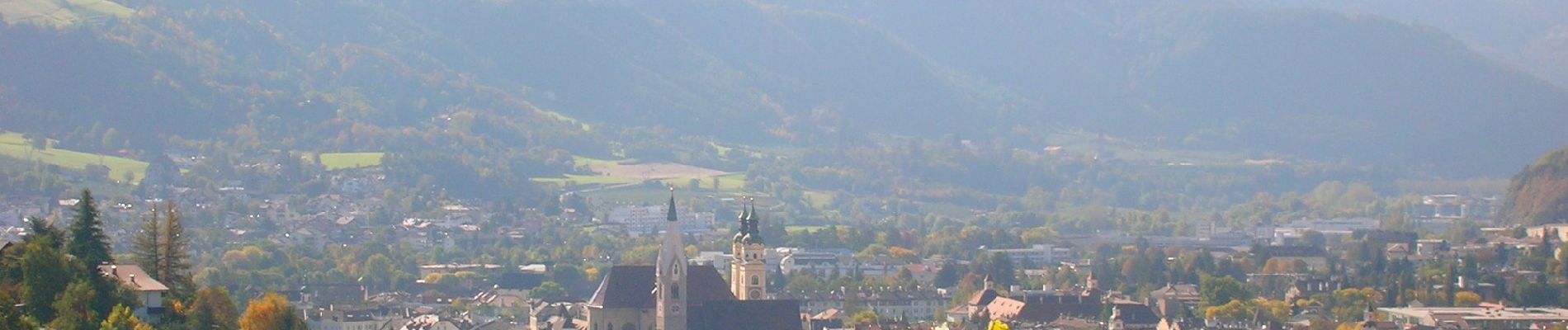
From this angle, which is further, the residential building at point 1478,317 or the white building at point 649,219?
the white building at point 649,219

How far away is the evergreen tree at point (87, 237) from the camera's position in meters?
62.8

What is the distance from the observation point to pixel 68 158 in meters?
187

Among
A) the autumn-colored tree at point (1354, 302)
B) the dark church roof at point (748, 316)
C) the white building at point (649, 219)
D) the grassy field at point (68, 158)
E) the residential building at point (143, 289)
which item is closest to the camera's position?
the residential building at point (143, 289)

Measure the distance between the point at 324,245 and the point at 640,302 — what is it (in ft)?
221

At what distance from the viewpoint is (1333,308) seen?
118250 millimetres

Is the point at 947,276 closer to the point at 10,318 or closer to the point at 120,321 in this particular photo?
the point at 120,321

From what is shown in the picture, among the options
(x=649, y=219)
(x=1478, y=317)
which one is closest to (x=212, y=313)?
(x=1478, y=317)

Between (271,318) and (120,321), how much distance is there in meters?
18.6

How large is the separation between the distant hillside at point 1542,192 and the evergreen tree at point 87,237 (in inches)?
4422

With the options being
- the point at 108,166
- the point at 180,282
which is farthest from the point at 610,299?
the point at 108,166

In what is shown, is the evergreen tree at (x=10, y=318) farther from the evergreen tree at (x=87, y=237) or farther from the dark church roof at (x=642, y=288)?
the dark church roof at (x=642, y=288)

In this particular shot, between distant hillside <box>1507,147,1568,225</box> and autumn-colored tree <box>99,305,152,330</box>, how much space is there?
391ft

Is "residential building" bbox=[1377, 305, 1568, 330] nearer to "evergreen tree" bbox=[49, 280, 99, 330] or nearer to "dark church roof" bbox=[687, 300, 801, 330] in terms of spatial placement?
"dark church roof" bbox=[687, 300, 801, 330]

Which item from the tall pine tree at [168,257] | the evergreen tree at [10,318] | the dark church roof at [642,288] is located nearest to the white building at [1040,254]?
the dark church roof at [642,288]
